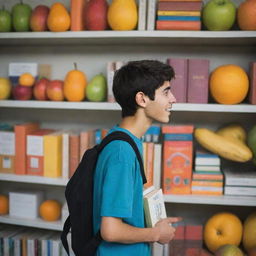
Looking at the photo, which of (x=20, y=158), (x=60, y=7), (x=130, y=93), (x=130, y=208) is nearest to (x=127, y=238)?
(x=130, y=208)

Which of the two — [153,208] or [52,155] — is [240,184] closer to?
[153,208]

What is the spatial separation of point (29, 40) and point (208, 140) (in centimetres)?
112

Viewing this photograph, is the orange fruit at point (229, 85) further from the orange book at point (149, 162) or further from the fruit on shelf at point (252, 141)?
the orange book at point (149, 162)

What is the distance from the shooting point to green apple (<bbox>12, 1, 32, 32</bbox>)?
188cm

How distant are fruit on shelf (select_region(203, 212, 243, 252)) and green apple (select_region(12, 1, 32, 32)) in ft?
4.77

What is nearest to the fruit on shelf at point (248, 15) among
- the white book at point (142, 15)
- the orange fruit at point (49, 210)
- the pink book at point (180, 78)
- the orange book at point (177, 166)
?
the pink book at point (180, 78)

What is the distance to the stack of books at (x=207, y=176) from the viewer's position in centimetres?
175

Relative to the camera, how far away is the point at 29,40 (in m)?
1.92

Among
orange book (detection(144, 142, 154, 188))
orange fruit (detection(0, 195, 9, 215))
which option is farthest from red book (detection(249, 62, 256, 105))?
orange fruit (detection(0, 195, 9, 215))

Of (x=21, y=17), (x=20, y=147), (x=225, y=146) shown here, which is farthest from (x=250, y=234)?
(x=21, y=17)

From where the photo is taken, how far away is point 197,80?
1706 millimetres

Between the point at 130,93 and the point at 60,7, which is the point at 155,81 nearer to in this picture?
the point at 130,93

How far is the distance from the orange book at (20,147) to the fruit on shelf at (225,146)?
3.09ft

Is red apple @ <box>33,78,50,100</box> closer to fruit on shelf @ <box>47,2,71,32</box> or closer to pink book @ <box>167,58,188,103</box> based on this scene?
fruit on shelf @ <box>47,2,71,32</box>
